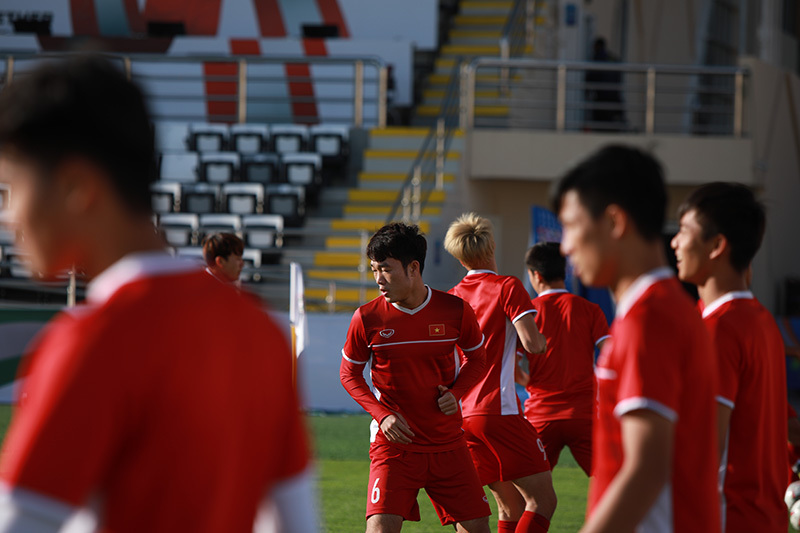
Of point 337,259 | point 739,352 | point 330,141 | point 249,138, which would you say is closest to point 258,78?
point 249,138

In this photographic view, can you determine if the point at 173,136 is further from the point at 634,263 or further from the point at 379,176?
the point at 634,263

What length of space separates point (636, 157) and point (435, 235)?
1245 centimetres

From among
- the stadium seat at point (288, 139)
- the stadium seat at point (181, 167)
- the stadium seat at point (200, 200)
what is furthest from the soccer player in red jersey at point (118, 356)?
the stadium seat at point (288, 139)

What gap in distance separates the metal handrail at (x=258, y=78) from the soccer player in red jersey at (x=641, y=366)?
14.6 meters

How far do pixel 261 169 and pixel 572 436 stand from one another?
10985 mm

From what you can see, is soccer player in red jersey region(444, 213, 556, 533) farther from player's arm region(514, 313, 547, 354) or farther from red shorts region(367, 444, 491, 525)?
red shorts region(367, 444, 491, 525)

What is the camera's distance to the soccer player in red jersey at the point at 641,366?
6.53ft

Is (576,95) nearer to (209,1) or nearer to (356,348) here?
(209,1)

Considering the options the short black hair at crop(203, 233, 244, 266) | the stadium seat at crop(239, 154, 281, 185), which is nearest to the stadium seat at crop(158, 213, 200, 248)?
the stadium seat at crop(239, 154, 281, 185)

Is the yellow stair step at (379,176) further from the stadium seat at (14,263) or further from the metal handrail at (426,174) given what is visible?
the stadium seat at (14,263)

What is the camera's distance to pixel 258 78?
717 inches

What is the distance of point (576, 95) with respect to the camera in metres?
20.3

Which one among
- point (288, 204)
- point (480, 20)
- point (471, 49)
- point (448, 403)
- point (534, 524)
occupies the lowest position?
point (534, 524)

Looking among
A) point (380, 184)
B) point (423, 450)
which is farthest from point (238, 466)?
point (380, 184)
